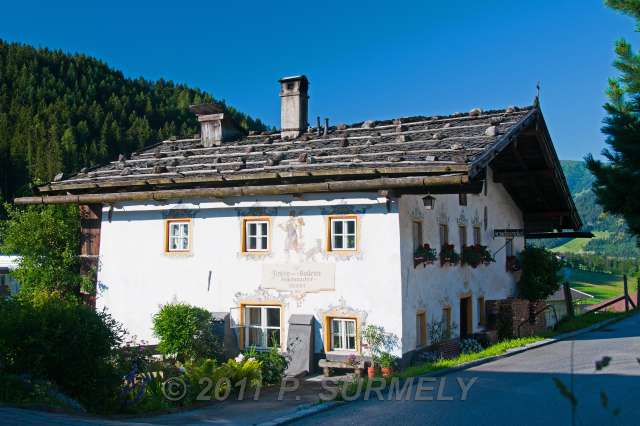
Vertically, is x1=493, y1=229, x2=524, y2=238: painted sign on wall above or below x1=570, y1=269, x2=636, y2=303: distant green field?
above

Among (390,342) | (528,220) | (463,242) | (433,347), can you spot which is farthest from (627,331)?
(390,342)

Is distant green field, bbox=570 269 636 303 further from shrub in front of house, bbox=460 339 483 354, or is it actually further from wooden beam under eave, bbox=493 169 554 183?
shrub in front of house, bbox=460 339 483 354

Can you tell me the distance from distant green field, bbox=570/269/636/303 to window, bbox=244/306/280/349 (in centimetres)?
9766

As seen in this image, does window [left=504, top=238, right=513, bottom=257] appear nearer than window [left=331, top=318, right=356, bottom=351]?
No

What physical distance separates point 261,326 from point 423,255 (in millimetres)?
4286

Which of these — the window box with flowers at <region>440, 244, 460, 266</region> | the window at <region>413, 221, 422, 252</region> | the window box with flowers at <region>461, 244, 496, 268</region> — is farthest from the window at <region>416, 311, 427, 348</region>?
the window box with flowers at <region>461, 244, 496, 268</region>

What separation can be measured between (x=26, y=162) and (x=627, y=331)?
70744 mm


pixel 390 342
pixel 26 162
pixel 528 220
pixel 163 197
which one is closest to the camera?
pixel 390 342

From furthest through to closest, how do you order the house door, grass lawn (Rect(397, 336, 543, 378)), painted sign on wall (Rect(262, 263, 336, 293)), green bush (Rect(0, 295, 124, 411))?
the house door < painted sign on wall (Rect(262, 263, 336, 293)) < grass lawn (Rect(397, 336, 543, 378)) < green bush (Rect(0, 295, 124, 411))

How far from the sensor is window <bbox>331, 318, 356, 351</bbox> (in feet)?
50.0

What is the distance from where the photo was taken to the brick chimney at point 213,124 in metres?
21.6

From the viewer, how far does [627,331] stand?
21734 mm

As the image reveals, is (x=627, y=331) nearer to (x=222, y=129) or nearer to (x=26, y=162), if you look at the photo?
(x=222, y=129)

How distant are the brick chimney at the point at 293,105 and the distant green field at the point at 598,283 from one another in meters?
94.4
